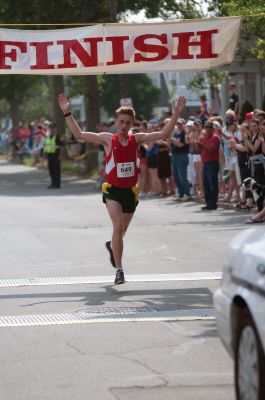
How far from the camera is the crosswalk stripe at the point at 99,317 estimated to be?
33.7 ft

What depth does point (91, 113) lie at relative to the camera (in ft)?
136

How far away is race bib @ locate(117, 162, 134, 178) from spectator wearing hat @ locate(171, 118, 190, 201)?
1313cm

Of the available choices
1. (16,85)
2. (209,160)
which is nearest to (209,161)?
(209,160)

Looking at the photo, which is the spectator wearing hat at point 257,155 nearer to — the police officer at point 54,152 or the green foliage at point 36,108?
the police officer at point 54,152

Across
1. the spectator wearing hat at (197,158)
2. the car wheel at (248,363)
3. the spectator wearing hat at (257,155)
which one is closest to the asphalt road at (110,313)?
the car wheel at (248,363)

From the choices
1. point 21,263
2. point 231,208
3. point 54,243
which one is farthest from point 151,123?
point 21,263

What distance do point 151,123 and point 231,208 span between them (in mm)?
5544

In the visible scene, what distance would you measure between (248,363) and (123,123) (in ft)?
21.8

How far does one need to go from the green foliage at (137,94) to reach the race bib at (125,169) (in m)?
68.1

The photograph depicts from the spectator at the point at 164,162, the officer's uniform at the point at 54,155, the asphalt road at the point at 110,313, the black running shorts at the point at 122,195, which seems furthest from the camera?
the officer's uniform at the point at 54,155

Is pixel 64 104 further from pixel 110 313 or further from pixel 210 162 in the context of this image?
pixel 210 162

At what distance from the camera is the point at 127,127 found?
1267 cm

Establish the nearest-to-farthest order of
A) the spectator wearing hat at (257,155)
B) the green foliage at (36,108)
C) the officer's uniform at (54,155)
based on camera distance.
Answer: the spectator wearing hat at (257,155)
the officer's uniform at (54,155)
the green foliage at (36,108)

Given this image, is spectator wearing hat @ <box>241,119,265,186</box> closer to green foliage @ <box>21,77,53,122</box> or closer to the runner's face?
the runner's face
